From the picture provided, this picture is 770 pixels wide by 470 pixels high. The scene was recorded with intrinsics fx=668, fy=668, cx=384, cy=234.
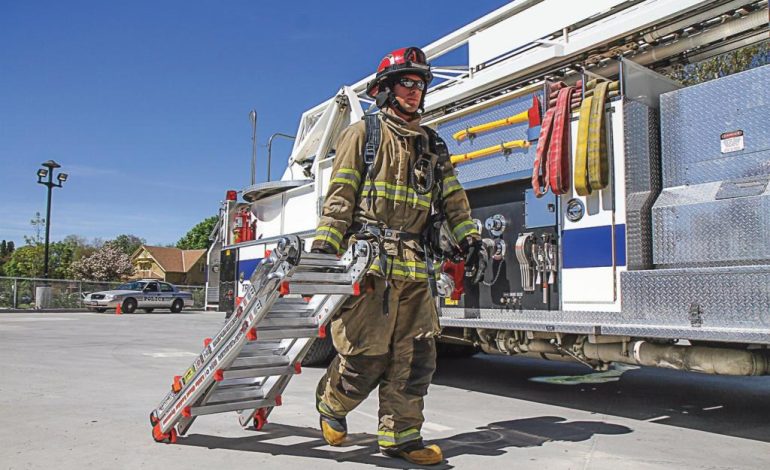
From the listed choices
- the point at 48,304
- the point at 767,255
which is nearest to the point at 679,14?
the point at 767,255

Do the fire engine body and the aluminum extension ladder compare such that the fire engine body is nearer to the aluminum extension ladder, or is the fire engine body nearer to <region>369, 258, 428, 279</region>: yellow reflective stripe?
<region>369, 258, 428, 279</region>: yellow reflective stripe

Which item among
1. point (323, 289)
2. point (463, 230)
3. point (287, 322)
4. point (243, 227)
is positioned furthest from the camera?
point (243, 227)

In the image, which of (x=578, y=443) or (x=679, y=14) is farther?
(x=679, y=14)

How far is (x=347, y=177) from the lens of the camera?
11.4 feet

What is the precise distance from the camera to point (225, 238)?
9.34 m

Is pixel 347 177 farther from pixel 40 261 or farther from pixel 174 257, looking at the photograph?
pixel 174 257

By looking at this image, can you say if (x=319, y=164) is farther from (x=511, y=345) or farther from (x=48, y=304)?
(x=48, y=304)

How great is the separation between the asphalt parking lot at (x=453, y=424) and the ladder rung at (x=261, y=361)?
0.44 metres

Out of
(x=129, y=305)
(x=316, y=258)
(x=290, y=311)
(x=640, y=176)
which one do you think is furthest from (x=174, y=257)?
(x=316, y=258)

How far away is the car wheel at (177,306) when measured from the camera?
24.5 meters

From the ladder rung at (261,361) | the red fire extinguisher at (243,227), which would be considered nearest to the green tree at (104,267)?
the red fire extinguisher at (243,227)

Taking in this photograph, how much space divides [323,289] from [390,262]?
430 mm

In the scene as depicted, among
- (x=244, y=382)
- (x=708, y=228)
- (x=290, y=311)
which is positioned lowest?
(x=244, y=382)

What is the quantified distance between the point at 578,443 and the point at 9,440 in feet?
10.5
